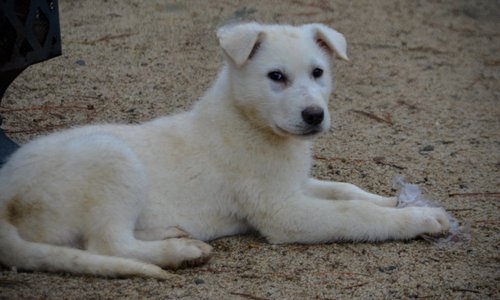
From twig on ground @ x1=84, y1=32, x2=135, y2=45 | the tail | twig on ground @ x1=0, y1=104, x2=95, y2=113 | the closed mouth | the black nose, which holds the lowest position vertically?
twig on ground @ x1=0, y1=104, x2=95, y2=113

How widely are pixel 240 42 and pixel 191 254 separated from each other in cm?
128

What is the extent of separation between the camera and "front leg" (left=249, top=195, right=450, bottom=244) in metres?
4.09

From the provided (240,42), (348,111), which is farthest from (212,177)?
(348,111)

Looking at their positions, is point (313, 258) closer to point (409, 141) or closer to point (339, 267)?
point (339, 267)

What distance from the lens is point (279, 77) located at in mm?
4168

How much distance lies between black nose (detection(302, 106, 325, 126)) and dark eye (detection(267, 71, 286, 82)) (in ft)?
1.00

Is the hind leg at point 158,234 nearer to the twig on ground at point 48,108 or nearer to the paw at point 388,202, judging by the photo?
the paw at point 388,202

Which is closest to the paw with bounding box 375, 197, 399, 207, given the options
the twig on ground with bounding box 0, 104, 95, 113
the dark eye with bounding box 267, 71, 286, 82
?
the dark eye with bounding box 267, 71, 286, 82

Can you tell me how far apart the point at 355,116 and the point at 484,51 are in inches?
99.9

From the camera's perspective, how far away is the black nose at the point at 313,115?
394 cm

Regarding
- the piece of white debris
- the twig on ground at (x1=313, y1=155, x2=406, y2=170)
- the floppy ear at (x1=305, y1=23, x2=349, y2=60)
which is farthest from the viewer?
the twig on ground at (x1=313, y1=155, x2=406, y2=170)

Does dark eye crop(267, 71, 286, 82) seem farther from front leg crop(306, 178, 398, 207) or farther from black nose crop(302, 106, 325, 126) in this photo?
front leg crop(306, 178, 398, 207)

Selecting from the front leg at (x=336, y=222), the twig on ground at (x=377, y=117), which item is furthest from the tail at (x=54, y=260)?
the twig on ground at (x=377, y=117)

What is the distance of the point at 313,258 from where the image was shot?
397 centimetres
